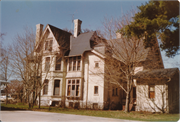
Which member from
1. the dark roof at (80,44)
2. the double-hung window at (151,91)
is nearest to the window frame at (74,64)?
the dark roof at (80,44)

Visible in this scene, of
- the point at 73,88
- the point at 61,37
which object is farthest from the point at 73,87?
the point at 61,37

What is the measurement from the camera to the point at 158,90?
806 inches

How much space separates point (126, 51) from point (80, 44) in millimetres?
10095

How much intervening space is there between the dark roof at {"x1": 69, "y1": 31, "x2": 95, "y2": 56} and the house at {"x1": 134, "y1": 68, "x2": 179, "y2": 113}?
27.7 feet

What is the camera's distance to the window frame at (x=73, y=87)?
25.4 metres

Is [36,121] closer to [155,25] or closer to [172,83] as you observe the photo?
[155,25]

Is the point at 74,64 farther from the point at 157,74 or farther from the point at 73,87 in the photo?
the point at 157,74

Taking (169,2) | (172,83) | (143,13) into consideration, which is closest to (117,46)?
(172,83)

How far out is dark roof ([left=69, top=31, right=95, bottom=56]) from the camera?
2611cm

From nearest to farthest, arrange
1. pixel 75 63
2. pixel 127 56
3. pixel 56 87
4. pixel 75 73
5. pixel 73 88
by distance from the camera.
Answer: pixel 127 56, pixel 75 73, pixel 73 88, pixel 75 63, pixel 56 87

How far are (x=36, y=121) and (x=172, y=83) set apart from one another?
51.6 ft

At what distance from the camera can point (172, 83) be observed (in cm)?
2097

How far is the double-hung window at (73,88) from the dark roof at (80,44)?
3.81 meters

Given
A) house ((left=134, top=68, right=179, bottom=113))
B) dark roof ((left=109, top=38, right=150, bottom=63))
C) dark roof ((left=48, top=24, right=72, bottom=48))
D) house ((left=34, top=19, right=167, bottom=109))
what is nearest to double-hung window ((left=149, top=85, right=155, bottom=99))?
house ((left=134, top=68, right=179, bottom=113))
